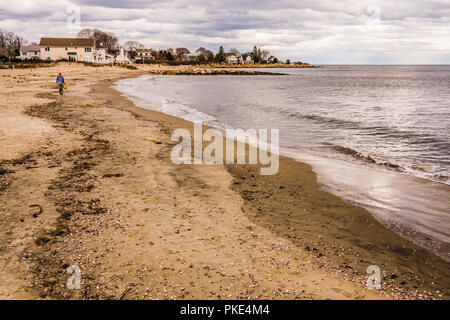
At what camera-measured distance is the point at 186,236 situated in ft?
19.9

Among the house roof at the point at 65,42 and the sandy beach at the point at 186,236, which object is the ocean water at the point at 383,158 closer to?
the sandy beach at the point at 186,236

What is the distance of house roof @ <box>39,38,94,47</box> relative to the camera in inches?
4080

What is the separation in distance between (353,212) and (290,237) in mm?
→ 2266

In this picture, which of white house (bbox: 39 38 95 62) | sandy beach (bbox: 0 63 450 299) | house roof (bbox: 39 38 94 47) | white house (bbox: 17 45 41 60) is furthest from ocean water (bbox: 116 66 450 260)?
white house (bbox: 17 45 41 60)

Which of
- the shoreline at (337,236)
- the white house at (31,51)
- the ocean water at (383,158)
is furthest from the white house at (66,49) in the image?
the shoreline at (337,236)

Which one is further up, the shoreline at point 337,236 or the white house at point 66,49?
the white house at point 66,49

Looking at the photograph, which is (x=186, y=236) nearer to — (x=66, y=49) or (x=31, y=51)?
(x=66, y=49)

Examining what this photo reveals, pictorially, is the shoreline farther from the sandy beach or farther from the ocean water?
the ocean water

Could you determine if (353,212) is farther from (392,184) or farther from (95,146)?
(95,146)

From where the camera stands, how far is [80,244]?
221 inches

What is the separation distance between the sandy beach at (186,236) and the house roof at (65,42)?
113 m

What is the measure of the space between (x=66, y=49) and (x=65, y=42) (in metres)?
2.31

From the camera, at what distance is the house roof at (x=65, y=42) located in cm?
10362

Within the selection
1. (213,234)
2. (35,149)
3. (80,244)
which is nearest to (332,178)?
(213,234)
